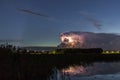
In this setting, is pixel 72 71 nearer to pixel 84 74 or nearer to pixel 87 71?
pixel 87 71

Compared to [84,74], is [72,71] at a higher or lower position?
higher

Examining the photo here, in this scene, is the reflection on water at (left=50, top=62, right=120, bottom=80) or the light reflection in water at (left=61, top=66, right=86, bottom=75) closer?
the reflection on water at (left=50, top=62, right=120, bottom=80)

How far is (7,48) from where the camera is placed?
26422 millimetres

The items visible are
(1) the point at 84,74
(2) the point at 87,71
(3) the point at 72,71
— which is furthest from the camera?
(2) the point at 87,71

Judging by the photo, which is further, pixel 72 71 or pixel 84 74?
pixel 72 71

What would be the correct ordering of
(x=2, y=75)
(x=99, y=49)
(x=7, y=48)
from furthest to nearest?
(x=99, y=49) → (x=7, y=48) → (x=2, y=75)

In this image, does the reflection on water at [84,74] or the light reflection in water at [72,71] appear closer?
the reflection on water at [84,74]

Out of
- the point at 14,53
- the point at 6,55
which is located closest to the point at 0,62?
the point at 6,55

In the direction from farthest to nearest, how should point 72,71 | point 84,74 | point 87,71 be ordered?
point 87,71
point 72,71
point 84,74

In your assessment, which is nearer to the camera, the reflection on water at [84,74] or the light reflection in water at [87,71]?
the reflection on water at [84,74]

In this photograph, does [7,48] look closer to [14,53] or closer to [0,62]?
[14,53]

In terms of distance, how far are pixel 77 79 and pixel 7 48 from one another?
6.77 m

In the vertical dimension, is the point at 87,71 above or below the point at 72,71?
below

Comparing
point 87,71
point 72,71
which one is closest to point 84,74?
point 72,71
